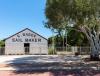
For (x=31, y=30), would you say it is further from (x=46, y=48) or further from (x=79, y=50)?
(x=79, y=50)

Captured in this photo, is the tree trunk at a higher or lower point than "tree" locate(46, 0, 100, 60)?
lower

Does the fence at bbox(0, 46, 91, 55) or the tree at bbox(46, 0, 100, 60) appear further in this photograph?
the fence at bbox(0, 46, 91, 55)

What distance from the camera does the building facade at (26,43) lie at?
56438 mm

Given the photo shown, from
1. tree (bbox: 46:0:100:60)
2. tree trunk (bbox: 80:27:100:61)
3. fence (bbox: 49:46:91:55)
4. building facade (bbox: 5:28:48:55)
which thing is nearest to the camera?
tree (bbox: 46:0:100:60)

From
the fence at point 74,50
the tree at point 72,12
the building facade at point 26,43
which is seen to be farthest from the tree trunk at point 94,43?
the building facade at point 26,43

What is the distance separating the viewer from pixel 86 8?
25250mm

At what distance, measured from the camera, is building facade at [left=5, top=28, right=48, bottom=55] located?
5644cm

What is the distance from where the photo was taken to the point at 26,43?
5744cm

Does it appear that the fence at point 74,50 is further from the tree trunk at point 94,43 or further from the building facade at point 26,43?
the tree trunk at point 94,43

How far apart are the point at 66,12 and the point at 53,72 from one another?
6.32 m

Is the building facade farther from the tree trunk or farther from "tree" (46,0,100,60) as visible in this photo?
"tree" (46,0,100,60)

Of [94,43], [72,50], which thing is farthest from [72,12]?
[72,50]

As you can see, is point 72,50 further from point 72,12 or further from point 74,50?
point 72,12

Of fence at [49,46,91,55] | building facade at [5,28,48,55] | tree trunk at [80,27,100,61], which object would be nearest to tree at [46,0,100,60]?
tree trunk at [80,27,100,61]
